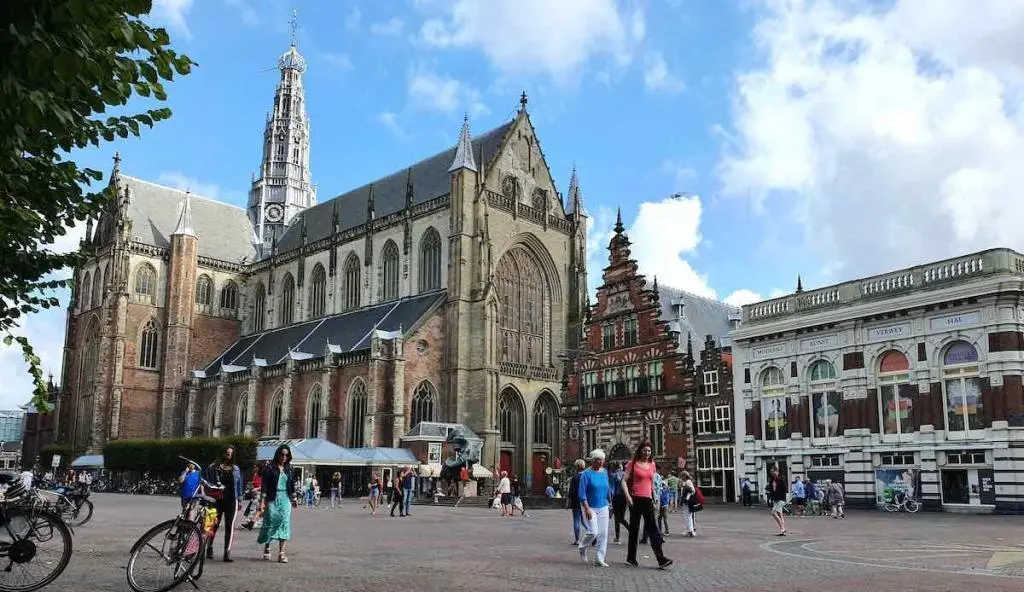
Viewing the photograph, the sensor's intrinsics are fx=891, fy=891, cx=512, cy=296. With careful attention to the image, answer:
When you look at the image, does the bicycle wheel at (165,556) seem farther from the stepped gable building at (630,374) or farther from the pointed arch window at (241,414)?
the pointed arch window at (241,414)

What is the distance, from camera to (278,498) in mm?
12148

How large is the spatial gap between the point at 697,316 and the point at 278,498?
41.2 metres

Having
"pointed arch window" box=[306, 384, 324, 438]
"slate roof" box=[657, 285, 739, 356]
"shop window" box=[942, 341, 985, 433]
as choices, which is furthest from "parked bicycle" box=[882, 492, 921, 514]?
"pointed arch window" box=[306, 384, 324, 438]

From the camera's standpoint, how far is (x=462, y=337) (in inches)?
2057

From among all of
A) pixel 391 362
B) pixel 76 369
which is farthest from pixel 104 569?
pixel 76 369

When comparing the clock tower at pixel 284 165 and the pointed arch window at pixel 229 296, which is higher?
the clock tower at pixel 284 165

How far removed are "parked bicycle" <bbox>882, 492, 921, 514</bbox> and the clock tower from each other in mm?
57537

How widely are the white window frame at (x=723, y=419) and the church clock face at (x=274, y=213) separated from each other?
50842 mm

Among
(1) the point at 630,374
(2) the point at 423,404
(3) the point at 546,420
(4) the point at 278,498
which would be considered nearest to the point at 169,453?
(2) the point at 423,404

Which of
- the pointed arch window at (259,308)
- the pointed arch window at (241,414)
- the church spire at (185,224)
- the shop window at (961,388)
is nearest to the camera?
the shop window at (961,388)

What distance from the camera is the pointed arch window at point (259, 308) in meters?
71.3

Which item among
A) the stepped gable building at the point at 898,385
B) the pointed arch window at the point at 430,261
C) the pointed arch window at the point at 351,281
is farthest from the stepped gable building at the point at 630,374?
the pointed arch window at the point at 351,281

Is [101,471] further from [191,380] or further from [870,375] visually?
[870,375]

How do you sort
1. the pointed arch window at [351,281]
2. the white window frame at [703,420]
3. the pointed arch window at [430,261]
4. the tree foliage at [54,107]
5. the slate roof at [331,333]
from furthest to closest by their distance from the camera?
the pointed arch window at [351,281]
the pointed arch window at [430,261]
the slate roof at [331,333]
the white window frame at [703,420]
the tree foliage at [54,107]
